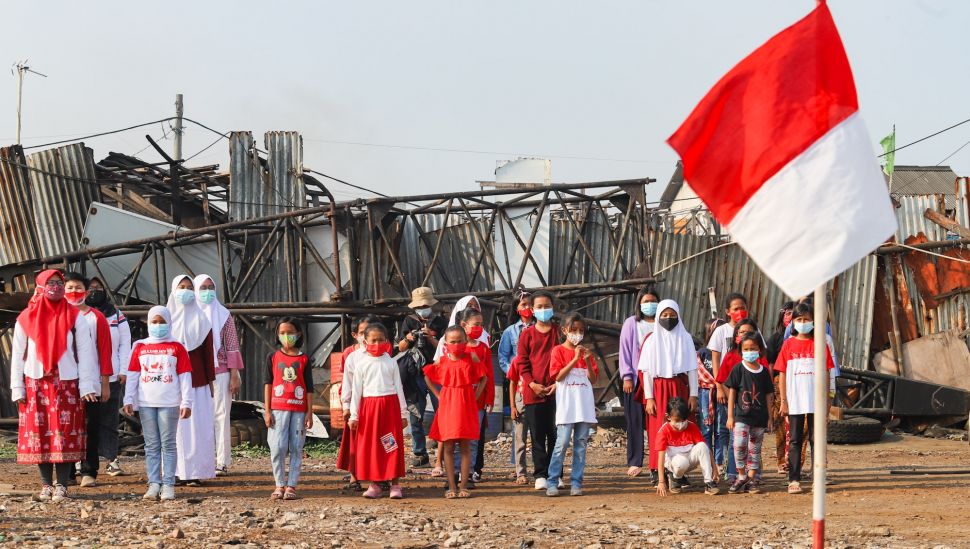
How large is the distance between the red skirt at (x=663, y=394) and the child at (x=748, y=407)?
0.42 metres

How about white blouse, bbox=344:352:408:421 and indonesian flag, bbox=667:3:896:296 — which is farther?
white blouse, bbox=344:352:408:421

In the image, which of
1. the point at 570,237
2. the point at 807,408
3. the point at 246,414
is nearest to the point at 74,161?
the point at 246,414

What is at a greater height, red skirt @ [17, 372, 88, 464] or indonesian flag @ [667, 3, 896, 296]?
indonesian flag @ [667, 3, 896, 296]

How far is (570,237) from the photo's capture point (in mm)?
18422

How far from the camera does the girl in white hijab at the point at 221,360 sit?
36.9 ft

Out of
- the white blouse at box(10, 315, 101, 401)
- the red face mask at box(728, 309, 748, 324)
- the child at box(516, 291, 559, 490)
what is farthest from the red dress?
the white blouse at box(10, 315, 101, 401)

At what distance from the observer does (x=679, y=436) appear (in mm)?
10266

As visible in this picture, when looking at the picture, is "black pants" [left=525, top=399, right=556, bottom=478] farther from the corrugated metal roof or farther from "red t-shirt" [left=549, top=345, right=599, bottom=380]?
the corrugated metal roof

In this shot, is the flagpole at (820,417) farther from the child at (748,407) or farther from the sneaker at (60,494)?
the sneaker at (60,494)

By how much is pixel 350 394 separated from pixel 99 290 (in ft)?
9.01

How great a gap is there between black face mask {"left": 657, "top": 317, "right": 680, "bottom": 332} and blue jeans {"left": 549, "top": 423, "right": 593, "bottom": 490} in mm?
1117

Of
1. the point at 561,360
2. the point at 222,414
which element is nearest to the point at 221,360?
the point at 222,414

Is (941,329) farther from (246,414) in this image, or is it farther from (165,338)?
(165,338)

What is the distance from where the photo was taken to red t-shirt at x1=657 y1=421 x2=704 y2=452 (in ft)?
33.6
